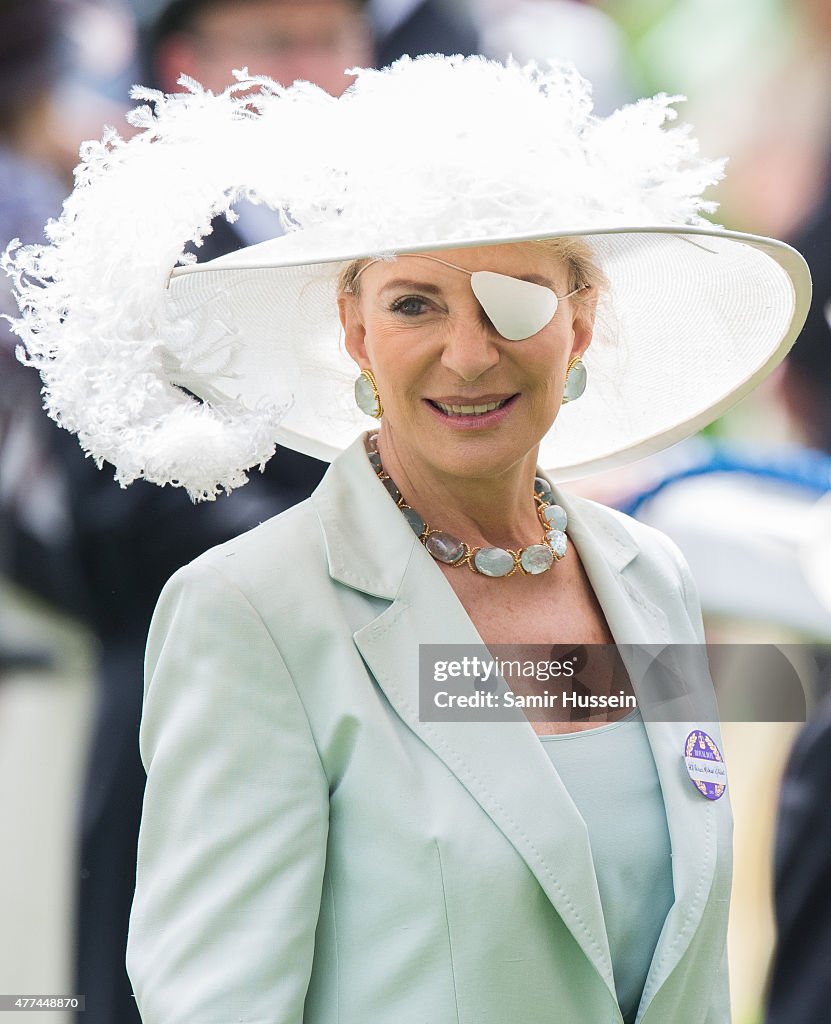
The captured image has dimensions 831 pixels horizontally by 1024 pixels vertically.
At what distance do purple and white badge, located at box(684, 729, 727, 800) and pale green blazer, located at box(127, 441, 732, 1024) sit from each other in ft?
0.42

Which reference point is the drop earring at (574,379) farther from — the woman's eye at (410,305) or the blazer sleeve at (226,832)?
the blazer sleeve at (226,832)

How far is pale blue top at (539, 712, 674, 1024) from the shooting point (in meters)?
1.62

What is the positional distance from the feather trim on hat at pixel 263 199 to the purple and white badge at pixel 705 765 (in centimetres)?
71

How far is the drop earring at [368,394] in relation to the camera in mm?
1794

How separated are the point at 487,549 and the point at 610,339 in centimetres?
46

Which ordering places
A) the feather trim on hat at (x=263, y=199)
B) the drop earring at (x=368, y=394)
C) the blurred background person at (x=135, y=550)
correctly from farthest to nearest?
the blurred background person at (x=135, y=550), the drop earring at (x=368, y=394), the feather trim on hat at (x=263, y=199)

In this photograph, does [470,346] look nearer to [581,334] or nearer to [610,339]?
[581,334]

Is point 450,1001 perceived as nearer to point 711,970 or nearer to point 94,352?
point 711,970

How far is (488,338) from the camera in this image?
164cm

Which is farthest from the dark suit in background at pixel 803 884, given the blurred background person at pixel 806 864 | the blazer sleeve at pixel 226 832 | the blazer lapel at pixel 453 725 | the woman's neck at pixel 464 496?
the blazer sleeve at pixel 226 832

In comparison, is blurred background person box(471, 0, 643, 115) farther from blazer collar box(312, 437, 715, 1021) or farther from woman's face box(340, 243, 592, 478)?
blazer collar box(312, 437, 715, 1021)

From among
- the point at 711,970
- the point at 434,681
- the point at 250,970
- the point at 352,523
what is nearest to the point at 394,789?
the point at 434,681

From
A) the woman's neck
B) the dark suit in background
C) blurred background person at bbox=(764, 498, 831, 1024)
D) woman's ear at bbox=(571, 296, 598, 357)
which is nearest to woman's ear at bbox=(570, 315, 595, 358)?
woman's ear at bbox=(571, 296, 598, 357)

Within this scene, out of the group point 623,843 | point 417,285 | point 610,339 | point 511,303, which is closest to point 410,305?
point 417,285
